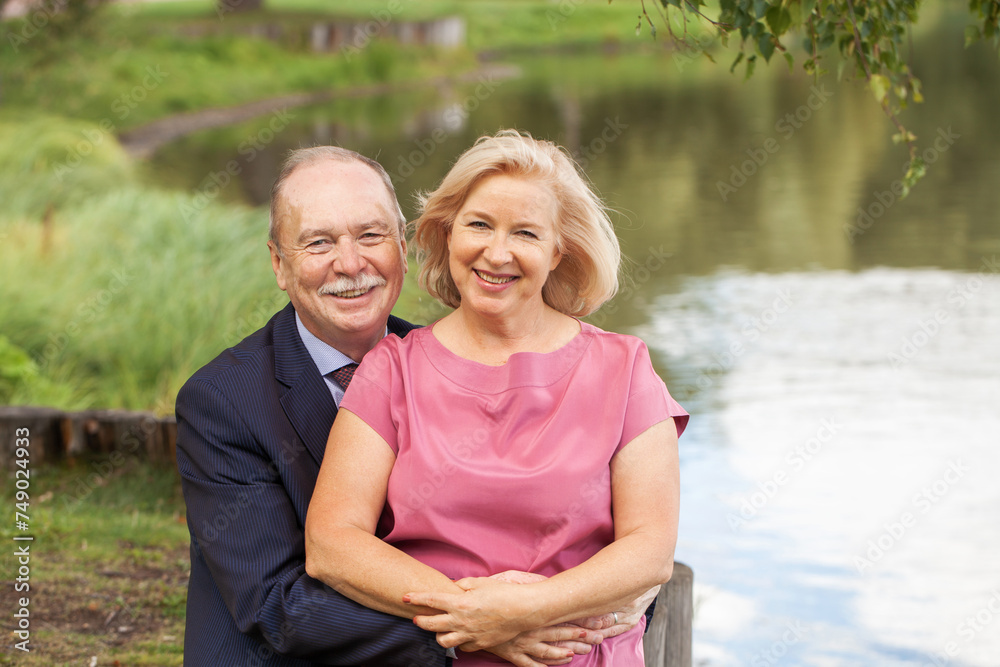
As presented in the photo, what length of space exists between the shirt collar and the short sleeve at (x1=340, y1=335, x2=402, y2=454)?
0.94 ft

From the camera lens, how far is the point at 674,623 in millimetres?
3064

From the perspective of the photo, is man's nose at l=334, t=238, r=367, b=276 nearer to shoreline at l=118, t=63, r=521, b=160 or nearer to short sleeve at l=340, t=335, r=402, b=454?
short sleeve at l=340, t=335, r=402, b=454

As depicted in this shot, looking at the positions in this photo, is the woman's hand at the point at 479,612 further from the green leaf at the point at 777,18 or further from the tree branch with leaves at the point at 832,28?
the green leaf at the point at 777,18

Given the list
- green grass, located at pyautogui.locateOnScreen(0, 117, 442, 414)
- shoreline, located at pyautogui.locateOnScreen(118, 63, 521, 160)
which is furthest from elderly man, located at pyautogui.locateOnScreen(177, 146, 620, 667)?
shoreline, located at pyautogui.locateOnScreen(118, 63, 521, 160)

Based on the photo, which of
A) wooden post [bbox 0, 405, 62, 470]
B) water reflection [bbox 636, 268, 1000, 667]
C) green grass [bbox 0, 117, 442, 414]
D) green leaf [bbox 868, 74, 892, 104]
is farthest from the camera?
green grass [bbox 0, 117, 442, 414]

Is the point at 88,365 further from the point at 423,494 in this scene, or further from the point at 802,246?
the point at 802,246

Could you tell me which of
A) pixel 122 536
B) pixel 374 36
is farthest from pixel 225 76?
pixel 122 536

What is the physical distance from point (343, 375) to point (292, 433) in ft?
0.83

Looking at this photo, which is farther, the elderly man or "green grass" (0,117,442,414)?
"green grass" (0,117,442,414)

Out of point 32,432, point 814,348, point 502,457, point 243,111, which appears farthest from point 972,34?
point 243,111

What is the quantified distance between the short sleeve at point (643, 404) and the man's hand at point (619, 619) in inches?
13.2

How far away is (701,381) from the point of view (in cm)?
771

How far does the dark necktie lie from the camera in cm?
261

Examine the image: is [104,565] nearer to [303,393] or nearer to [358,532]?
[303,393]
